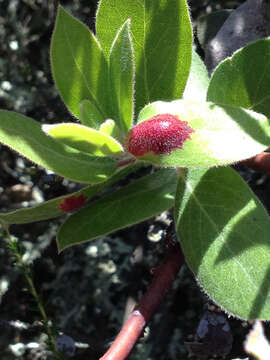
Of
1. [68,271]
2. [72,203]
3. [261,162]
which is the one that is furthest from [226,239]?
[68,271]

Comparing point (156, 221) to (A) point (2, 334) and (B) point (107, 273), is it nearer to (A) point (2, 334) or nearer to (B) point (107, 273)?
(B) point (107, 273)

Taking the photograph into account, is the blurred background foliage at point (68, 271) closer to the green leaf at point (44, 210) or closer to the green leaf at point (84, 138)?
the green leaf at point (44, 210)

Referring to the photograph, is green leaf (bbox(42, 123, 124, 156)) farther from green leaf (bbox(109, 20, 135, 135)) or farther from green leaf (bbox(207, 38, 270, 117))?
green leaf (bbox(207, 38, 270, 117))

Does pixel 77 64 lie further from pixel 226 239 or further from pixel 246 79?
pixel 226 239

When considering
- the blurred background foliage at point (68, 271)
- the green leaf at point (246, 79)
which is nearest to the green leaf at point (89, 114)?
the green leaf at point (246, 79)

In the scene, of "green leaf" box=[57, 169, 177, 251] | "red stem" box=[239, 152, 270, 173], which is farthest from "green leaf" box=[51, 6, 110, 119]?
"red stem" box=[239, 152, 270, 173]

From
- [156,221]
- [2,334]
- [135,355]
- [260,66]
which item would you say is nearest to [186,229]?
[260,66]
